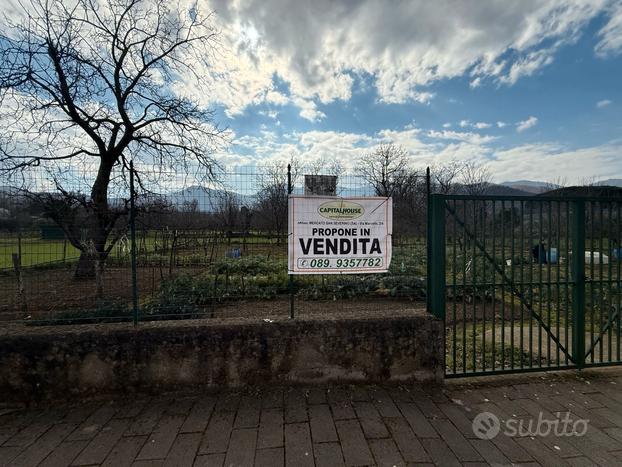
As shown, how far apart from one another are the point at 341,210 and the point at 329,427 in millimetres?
2173

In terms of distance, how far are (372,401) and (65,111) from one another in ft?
42.3

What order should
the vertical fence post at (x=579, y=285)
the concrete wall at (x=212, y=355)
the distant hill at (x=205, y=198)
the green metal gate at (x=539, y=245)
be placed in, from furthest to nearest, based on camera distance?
1. the distant hill at (x=205, y=198)
2. the vertical fence post at (x=579, y=285)
3. the green metal gate at (x=539, y=245)
4. the concrete wall at (x=212, y=355)

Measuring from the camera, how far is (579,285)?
145 inches

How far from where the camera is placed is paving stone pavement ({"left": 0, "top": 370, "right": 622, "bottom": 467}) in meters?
2.33

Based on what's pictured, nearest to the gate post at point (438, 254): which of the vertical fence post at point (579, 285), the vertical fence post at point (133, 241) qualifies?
the vertical fence post at point (579, 285)

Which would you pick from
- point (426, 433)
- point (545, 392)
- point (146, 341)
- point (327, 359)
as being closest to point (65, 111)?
point (146, 341)

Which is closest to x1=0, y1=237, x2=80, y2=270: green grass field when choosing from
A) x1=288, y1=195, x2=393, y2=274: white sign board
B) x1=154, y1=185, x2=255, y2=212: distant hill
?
x1=154, y1=185, x2=255, y2=212: distant hill

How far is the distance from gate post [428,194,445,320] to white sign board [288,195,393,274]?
1.59 ft

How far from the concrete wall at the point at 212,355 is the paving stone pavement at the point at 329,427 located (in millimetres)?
154

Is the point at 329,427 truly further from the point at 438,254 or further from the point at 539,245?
the point at 539,245

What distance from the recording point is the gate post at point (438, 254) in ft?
11.2

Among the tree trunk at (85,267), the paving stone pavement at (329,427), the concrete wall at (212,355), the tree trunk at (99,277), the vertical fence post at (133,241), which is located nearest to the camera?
the paving stone pavement at (329,427)

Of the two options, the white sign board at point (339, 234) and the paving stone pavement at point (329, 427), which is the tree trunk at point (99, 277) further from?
the white sign board at point (339, 234)

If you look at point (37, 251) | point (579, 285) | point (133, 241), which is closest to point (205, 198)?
point (133, 241)
